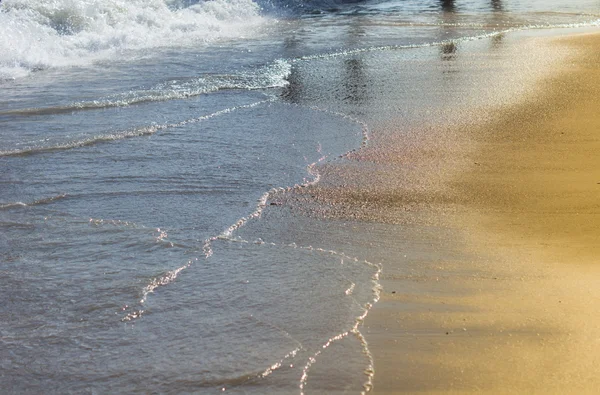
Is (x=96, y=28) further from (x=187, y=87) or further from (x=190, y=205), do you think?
(x=190, y=205)

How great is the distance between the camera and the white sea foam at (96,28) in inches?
392

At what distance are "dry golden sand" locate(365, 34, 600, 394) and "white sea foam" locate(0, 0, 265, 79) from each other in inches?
242

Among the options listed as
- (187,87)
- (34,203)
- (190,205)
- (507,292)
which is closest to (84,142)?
(34,203)

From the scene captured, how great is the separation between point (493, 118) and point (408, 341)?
401cm

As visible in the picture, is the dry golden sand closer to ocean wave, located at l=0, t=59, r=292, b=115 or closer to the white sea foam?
Answer: ocean wave, located at l=0, t=59, r=292, b=115

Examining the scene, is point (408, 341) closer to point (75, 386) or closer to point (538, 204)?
point (75, 386)

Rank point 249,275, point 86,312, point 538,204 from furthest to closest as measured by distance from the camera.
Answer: point 538,204 < point 249,275 < point 86,312

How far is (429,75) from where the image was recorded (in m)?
8.59

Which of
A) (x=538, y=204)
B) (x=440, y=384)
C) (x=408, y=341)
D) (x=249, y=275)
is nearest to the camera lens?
(x=440, y=384)

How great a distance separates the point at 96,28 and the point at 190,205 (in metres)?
8.07


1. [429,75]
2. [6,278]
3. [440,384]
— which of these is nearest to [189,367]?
[440,384]

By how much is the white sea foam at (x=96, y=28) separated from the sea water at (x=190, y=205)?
2.5 inches

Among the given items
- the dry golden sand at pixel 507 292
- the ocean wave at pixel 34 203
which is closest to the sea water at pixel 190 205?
the ocean wave at pixel 34 203

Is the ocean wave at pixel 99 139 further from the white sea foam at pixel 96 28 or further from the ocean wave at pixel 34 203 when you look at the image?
the white sea foam at pixel 96 28
